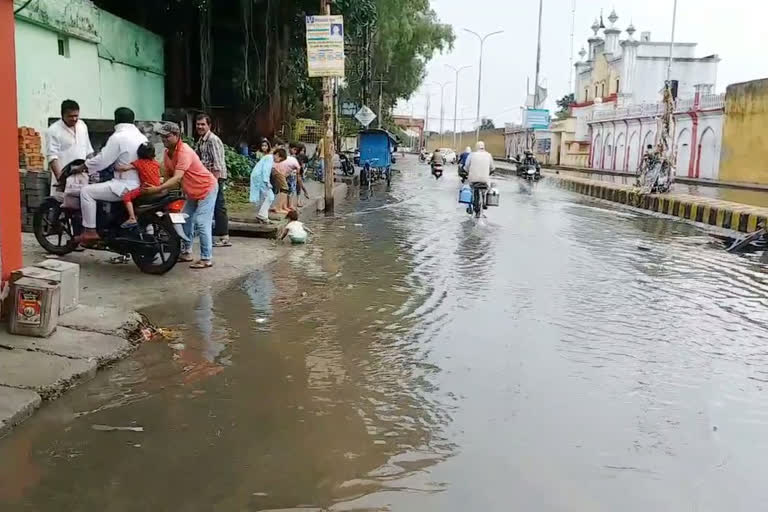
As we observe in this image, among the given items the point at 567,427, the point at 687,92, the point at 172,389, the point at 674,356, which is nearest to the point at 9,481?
the point at 172,389

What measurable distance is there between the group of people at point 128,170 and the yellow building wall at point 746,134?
29.8 meters

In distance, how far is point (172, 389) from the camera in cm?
449

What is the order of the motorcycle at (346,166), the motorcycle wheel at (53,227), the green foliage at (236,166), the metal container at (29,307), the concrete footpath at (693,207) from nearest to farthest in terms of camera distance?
the metal container at (29,307), the motorcycle wheel at (53,227), the concrete footpath at (693,207), the green foliage at (236,166), the motorcycle at (346,166)

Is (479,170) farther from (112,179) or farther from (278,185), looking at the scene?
(112,179)

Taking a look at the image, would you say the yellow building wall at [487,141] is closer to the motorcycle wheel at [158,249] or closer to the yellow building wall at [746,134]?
the yellow building wall at [746,134]

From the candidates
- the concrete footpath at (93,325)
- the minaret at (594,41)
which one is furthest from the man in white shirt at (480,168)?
the minaret at (594,41)

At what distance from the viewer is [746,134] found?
3269cm

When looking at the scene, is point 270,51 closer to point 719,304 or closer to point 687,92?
point 719,304

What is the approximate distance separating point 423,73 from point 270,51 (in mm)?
Result: 31819

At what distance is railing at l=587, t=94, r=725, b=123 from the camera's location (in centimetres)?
3557

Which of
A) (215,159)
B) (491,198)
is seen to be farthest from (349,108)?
(215,159)

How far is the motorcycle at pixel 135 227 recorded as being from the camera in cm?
726

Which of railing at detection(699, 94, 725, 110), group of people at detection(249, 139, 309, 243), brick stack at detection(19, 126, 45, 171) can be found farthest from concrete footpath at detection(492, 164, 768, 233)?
brick stack at detection(19, 126, 45, 171)

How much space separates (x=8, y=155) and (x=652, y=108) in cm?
4307
